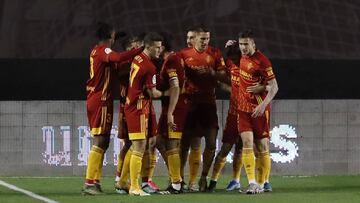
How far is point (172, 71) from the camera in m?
13.9

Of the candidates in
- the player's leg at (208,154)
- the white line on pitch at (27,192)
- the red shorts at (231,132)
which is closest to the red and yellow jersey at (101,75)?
the white line on pitch at (27,192)

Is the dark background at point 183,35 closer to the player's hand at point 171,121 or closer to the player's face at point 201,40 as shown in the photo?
the player's face at point 201,40

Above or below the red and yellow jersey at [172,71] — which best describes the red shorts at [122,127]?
below

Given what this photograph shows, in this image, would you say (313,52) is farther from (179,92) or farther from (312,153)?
(179,92)

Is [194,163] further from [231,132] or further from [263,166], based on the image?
[263,166]

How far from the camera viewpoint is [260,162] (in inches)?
563

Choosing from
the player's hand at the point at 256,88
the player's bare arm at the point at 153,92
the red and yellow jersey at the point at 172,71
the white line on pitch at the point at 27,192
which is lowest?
the white line on pitch at the point at 27,192

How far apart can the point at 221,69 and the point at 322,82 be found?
4405 mm

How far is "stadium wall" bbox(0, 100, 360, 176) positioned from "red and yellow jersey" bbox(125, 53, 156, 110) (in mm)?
4405

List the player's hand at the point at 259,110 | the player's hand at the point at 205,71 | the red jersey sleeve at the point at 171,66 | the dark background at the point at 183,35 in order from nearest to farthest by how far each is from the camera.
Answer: the red jersey sleeve at the point at 171,66 < the player's hand at the point at 259,110 < the player's hand at the point at 205,71 < the dark background at the point at 183,35

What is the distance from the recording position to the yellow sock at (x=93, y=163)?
45.0 feet

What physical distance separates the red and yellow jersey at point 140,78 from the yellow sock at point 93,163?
0.67 metres

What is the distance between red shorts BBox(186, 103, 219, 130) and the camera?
572 inches

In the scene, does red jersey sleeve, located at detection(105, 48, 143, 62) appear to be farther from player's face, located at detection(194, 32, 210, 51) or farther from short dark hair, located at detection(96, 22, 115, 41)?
player's face, located at detection(194, 32, 210, 51)
